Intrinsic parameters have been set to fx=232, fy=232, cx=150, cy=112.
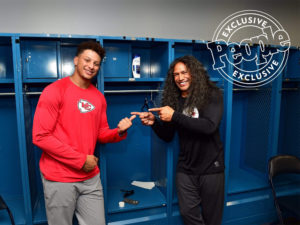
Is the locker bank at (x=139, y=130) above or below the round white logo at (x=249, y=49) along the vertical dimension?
below

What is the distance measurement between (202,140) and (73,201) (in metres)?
1.07

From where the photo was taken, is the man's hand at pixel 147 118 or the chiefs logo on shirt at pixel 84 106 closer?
the chiefs logo on shirt at pixel 84 106

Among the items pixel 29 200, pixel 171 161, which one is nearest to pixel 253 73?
pixel 171 161

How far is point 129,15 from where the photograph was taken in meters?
2.54

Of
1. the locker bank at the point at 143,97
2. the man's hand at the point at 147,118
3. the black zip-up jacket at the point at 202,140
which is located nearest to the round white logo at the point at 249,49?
the locker bank at the point at 143,97

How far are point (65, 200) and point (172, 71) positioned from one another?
4.19ft

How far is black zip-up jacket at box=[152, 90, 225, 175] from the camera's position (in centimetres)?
169

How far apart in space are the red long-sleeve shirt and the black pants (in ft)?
2.50

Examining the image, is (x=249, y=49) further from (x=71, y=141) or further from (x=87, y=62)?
(x=71, y=141)

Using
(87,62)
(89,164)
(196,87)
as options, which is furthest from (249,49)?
(89,164)

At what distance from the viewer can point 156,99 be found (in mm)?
2492

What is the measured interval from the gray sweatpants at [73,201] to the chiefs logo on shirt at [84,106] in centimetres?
53

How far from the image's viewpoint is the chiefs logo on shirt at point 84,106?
1.67 meters

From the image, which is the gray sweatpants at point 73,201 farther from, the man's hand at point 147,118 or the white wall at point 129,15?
the white wall at point 129,15
